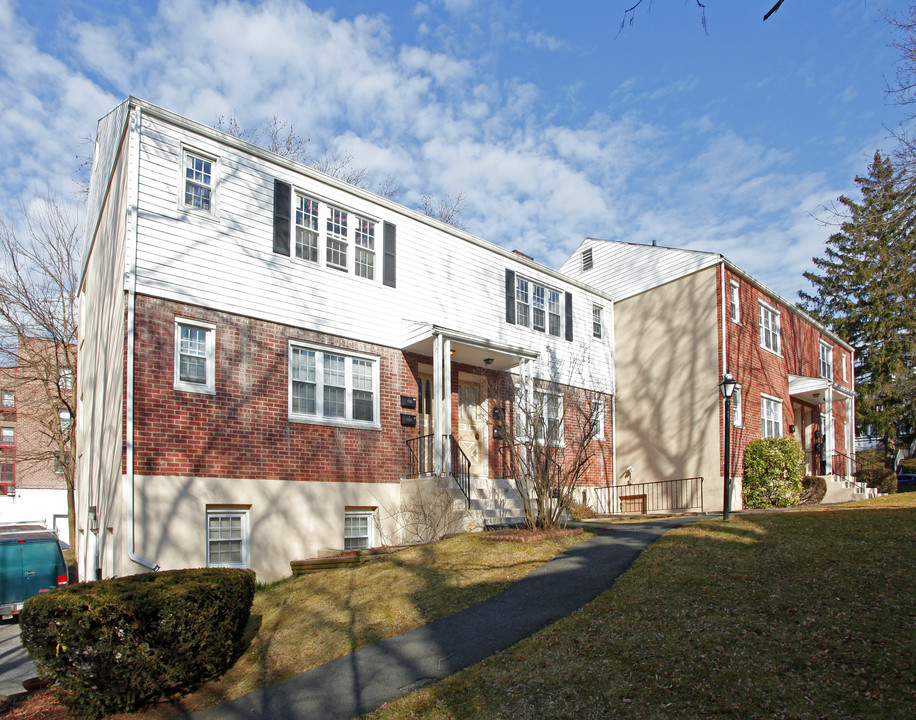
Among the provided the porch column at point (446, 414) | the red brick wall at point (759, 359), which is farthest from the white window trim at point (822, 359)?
the porch column at point (446, 414)

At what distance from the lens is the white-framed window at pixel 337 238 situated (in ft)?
45.7

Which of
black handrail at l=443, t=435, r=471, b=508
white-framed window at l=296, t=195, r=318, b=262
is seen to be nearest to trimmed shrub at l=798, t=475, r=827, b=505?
black handrail at l=443, t=435, r=471, b=508

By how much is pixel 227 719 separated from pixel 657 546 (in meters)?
6.66

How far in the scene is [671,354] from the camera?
2028 centimetres

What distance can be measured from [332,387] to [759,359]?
45.8 ft

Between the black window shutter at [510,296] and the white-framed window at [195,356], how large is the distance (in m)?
8.11

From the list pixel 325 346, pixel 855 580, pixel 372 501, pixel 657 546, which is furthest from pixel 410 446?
pixel 855 580

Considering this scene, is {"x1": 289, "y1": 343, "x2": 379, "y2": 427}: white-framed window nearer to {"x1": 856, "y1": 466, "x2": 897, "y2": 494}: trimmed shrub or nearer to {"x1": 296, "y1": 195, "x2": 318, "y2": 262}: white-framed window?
{"x1": 296, "y1": 195, "x2": 318, "y2": 262}: white-framed window

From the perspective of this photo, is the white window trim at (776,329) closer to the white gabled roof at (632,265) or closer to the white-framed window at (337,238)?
the white gabled roof at (632,265)

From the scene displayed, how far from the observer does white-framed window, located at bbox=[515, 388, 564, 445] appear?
12.7 metres

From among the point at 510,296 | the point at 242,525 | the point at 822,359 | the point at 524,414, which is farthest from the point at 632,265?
the point at 242,525

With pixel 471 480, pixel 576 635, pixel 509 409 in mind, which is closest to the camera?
pixel 576 635

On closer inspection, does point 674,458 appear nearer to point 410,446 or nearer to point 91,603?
point 410,446

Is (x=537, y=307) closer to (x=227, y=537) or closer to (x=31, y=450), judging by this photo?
(x=227, y=537)
